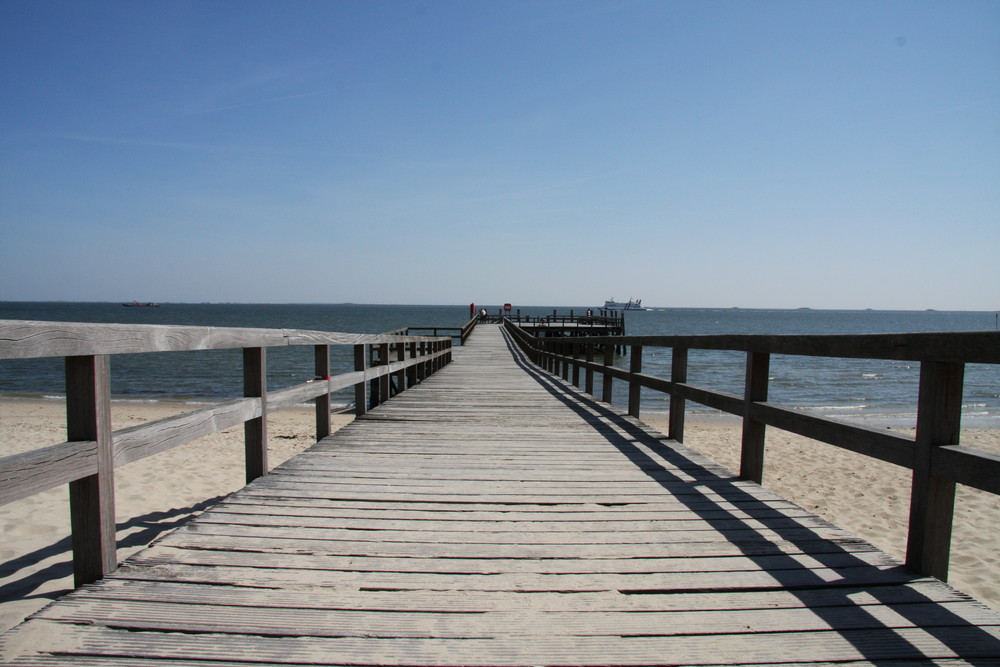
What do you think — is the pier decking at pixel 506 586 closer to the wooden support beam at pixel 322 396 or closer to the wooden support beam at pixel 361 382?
the wooden support beam at pixel 322 396

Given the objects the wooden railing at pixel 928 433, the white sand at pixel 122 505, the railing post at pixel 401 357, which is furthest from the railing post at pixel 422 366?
the wooden railing at pixel 928 433

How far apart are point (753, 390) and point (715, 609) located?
177 cm

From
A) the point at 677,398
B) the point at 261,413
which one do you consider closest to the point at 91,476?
the point at 261,413

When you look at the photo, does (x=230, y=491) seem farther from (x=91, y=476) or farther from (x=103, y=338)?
(x=103, y=338)

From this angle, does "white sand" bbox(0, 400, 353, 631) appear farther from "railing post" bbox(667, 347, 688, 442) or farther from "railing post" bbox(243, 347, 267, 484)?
"railing post" bbox(667, 347, 688, 442)

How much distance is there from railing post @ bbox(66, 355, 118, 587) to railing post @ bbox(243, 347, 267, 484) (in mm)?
1149

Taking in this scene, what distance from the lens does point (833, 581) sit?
2.16 m

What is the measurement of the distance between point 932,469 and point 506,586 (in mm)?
1581

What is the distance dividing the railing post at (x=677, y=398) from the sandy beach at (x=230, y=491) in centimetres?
334

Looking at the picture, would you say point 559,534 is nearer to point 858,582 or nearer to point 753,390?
point 858,582

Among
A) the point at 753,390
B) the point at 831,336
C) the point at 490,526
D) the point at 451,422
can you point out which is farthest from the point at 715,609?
the point at 451,422

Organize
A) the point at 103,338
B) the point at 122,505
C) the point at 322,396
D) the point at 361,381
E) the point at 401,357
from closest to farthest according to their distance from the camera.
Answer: the point at 103,338 → the point at 322,396 → the point at 361,381 → the point at 122,505 → the point at 401,357

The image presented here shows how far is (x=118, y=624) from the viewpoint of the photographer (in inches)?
70.4

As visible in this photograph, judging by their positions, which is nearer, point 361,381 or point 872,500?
point 361,381
